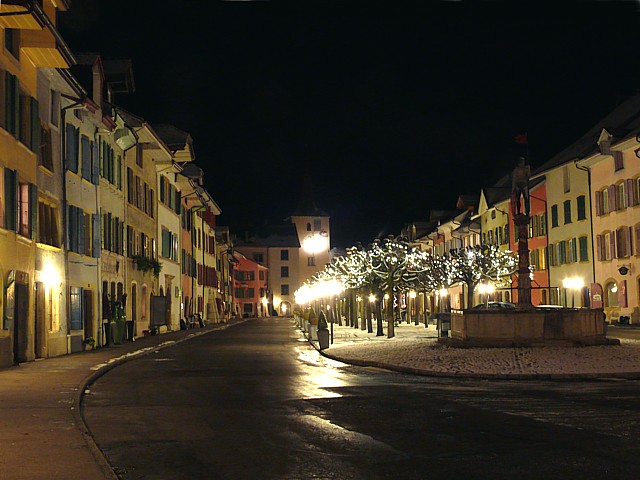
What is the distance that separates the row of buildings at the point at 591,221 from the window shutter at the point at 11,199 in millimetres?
24600

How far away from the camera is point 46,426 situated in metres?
11.9

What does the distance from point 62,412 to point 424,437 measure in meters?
5.49

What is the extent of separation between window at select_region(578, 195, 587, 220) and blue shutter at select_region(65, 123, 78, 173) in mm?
35369

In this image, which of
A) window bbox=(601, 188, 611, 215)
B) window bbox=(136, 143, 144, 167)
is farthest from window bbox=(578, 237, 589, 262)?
window bbox=(136, 143, 144, 167)

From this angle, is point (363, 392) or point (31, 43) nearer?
point (363, 392)

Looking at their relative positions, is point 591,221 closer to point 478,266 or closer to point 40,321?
point 478,266

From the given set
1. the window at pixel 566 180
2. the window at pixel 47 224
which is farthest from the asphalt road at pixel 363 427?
the window at pixel 566 180

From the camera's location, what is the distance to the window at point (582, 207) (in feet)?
186

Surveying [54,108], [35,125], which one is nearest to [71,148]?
[54,108]

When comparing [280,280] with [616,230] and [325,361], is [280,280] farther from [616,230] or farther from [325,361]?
[325,361]

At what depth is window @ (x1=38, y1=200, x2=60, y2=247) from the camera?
1044 inches

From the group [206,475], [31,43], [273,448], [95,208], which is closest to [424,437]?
[273,448]

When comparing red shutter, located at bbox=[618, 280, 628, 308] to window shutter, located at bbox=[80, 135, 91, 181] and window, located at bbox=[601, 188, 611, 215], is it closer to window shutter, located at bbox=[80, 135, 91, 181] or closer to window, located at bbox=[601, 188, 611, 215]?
window, located at bbox=[601, 188, 611, 215]

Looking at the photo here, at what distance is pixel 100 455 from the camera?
9602mm
